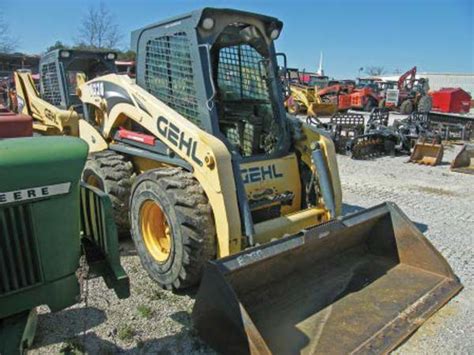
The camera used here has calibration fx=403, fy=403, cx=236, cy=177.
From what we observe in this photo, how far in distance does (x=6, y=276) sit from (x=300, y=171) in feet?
10.1

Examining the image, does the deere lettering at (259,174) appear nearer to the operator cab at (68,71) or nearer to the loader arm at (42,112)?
the loader arm at (42,112)

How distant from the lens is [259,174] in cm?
406

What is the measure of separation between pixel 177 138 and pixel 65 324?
5.98 ft

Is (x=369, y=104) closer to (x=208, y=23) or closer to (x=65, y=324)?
(x=208, y=23)

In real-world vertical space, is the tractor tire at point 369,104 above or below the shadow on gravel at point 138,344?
above

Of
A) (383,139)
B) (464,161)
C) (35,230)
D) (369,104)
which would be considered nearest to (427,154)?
(464,161)

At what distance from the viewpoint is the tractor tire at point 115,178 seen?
4590mm

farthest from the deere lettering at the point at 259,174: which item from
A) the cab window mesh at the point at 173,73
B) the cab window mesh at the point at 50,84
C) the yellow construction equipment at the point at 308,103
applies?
the yellow construction equipment at the point at 308,103

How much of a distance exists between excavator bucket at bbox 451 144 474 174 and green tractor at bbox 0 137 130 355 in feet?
30.5

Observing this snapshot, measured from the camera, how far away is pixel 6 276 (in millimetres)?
2203

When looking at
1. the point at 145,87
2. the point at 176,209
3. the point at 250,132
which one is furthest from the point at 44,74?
the point at 176,209

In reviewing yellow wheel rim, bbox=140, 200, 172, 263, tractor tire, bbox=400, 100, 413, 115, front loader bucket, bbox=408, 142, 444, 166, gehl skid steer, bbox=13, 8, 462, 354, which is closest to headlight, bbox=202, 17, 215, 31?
gehl skid steer, bbox=13, 8, 462, 354

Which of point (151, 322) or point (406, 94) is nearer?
point (151, 322)

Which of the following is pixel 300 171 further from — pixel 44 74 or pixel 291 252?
pixel 44 74
